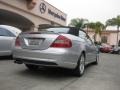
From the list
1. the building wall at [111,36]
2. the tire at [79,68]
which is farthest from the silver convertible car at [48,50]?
the building wall at [111,36]

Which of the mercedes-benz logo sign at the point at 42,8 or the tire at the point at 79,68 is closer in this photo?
the tire at the point at 79,68

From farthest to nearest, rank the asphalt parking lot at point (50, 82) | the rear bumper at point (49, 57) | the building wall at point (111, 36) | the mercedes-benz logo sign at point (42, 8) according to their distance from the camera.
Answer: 1. the building wall at point (111, 36)
2. the mercedes-benz logo sign at point (42, 8)
3. the rear bumper at point (49, 57)
4. the asphalt parking lot at point (50, 82)

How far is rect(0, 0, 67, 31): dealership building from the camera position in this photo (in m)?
18.5

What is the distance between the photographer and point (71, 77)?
22.9 ft

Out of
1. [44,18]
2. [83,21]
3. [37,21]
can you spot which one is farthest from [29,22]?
[83,21]

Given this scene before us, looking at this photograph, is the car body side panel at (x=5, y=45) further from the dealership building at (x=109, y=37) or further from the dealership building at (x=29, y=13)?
the dealership building at (x=109, y=37)

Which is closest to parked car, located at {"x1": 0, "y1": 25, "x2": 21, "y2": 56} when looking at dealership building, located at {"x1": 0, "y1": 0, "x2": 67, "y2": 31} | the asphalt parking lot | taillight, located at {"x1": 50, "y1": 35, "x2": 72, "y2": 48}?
the asphalt parking lot

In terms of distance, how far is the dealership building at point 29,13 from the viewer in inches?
728

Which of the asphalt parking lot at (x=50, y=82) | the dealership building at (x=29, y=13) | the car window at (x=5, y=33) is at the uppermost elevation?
the dealership building at (x=29, y=13)

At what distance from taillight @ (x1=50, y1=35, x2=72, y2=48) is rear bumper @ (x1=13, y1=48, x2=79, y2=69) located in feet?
0.43

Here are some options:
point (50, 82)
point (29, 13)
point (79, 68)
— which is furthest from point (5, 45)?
point (29, 13)

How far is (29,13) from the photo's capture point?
21.4 m

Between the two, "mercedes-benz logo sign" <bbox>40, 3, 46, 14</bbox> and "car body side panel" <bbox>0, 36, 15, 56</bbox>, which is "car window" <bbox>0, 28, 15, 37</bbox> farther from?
"mercedes-benz logo sign" <bbox>40, 3, 46, 14</bbox>

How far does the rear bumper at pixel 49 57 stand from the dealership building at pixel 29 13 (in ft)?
37.0
